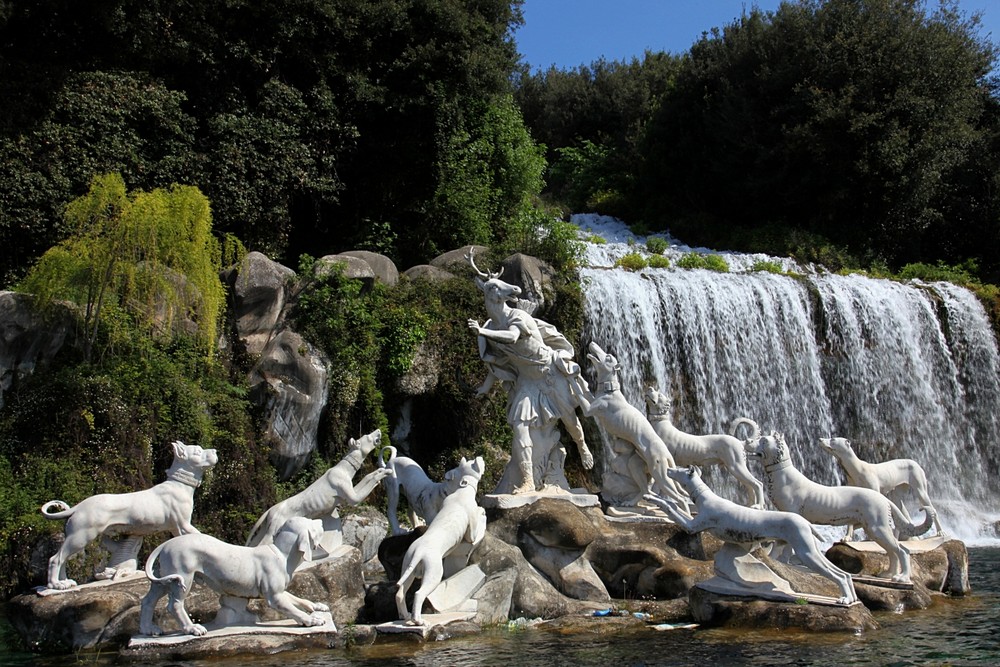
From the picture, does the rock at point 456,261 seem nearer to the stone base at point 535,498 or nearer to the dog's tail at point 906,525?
the stone base at point 535,498

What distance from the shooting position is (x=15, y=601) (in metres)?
9.80

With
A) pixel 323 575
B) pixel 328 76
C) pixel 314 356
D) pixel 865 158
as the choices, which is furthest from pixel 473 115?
pixel 323 575

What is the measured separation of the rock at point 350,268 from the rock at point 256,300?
708 millimetres

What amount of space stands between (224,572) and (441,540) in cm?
208

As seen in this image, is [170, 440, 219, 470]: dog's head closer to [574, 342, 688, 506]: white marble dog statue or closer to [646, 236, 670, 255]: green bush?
[574, 342, 688, 506]: white marble dog statue

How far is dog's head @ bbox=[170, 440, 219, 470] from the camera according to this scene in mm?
10156

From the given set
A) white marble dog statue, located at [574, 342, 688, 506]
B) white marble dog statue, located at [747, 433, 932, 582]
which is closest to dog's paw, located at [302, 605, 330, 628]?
white marble dog statue, located at [574, 342, 688, 506]


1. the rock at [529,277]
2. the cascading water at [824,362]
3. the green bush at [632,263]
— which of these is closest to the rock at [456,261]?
the rock at [529,277]

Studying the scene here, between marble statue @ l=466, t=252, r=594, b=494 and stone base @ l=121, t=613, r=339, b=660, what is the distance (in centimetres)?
344

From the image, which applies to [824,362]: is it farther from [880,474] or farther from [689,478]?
[689,478]

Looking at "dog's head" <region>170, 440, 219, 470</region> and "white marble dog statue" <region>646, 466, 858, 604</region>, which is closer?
"white marble dog statue" <region>646, 466, 858, 604</region>

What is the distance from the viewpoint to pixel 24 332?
14.6 meters

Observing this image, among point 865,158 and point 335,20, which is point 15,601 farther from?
point 865,158

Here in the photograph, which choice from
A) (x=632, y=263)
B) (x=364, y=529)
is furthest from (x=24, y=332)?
(x=632, y=263)
